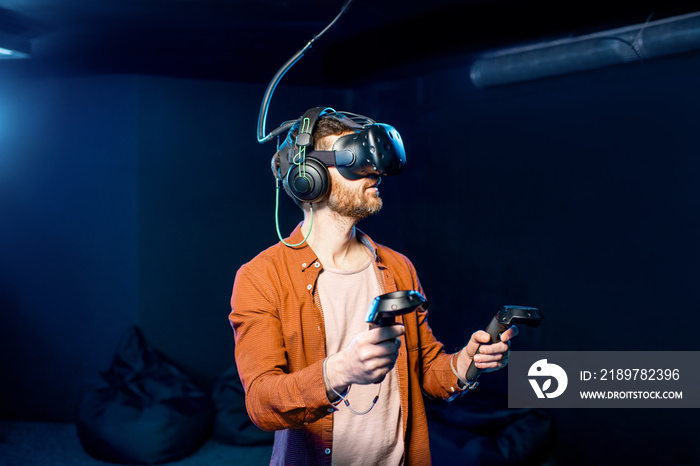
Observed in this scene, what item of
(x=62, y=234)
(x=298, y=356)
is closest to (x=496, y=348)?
(x=298, y=356)

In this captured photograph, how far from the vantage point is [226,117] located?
4.48m

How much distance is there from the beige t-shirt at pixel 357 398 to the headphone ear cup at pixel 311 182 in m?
0.21

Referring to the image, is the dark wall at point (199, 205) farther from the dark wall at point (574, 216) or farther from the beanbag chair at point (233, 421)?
the dark wall at point (574, 216)

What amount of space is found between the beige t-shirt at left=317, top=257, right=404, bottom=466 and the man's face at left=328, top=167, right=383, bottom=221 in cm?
17

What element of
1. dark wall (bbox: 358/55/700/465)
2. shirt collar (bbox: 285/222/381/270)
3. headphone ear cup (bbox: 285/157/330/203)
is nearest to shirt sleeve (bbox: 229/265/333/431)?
shirt collar (bbox: 285/222/381/270)

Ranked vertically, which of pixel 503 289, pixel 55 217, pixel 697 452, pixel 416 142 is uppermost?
pixel 416 142

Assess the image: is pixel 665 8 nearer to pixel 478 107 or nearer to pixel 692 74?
pixel 692 74

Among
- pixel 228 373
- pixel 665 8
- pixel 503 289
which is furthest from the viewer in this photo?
pixel 228 373

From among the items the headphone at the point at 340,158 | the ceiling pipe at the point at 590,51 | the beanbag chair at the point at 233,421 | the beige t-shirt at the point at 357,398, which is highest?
the ceiling pipe at the point at 590,51

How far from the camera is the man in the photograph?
1448 millimetres

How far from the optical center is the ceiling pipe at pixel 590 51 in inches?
107

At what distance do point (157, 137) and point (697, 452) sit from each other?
384 centimetres

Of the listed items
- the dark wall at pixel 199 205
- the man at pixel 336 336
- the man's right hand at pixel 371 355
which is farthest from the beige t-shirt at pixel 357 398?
the dark wall at pixel 199 205

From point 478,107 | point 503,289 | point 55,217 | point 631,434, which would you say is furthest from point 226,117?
point 631,434
